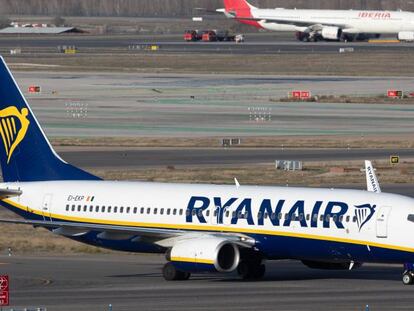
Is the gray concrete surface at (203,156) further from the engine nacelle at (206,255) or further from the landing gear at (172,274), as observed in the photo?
the engine nacelle at (206,255)

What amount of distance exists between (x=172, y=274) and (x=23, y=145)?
8.49m

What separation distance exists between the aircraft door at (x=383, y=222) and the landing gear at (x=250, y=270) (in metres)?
5.10

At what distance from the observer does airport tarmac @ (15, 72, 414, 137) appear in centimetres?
10775

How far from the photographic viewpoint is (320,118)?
384 ft

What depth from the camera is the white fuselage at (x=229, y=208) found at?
145ft

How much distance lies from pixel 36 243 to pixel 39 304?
16725 mm

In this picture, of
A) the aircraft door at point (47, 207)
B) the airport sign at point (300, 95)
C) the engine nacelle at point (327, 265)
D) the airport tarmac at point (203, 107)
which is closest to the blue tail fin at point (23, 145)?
the aircraft door at point (47, 207)

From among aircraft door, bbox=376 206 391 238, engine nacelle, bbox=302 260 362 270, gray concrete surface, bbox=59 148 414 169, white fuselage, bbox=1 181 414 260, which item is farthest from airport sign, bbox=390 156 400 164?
aircraft door, bbox=376 206 391 238

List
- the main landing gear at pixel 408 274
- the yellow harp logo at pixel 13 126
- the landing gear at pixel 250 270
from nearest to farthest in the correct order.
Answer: the main landing gear at pixel 408 274
the landing gear at pixel 250 270
the yellow harp logo at pixel 13 126

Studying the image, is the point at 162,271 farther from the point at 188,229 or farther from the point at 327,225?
the point at 327,225

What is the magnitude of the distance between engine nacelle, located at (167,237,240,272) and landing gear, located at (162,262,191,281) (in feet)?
2.94

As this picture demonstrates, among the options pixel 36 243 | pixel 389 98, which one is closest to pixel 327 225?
pixel 36 243

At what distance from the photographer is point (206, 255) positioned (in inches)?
1778

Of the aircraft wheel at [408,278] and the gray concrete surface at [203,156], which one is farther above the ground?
the aircraft wheel at [408,278]
